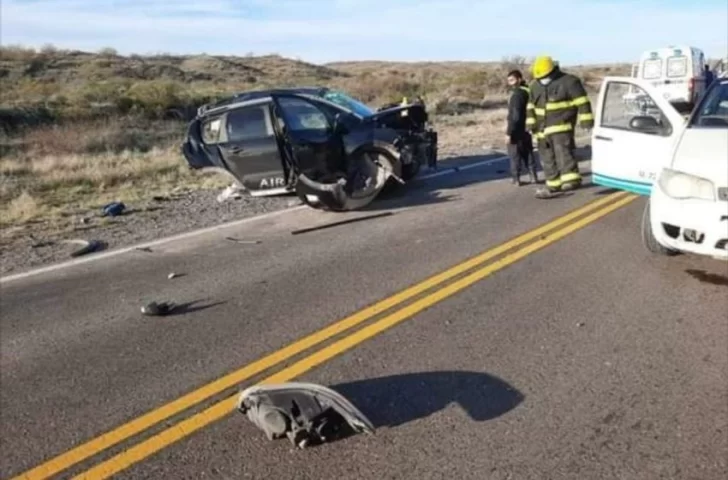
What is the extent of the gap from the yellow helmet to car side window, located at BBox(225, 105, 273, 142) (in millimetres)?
3597

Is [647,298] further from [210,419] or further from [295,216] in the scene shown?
[295,216]

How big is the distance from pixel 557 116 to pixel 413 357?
5.76m

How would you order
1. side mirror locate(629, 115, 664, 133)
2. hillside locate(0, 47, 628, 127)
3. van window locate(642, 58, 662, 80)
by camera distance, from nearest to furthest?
1. side mirror locate(629, 115, 664, 133)
2. van window locate(642, 58, 662, 80)
3. hillside locate(0, 47, 628, 127)

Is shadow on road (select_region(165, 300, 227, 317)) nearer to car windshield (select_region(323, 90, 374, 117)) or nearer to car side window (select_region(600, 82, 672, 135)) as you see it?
car side window (select_region(600, 82, 672, 135))

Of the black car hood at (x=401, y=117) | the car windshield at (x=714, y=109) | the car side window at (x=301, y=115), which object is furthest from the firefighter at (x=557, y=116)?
the car side window at (x=301, y=115)

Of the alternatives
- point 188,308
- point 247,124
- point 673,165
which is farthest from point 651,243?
point 247,124

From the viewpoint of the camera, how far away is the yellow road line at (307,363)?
342 cm

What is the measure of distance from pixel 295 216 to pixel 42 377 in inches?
202

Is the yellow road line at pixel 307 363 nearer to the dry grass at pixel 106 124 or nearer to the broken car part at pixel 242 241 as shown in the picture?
the broken car part at pixel 242 241

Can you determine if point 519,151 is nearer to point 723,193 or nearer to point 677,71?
point 723,193

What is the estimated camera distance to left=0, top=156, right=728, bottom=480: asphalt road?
10.8ft

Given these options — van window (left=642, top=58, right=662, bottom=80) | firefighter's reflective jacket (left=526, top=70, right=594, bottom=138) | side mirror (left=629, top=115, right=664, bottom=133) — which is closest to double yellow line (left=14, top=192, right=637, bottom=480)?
side mirror (left=629, top=115, right=664, bottom=133)

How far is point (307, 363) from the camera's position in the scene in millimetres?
4363

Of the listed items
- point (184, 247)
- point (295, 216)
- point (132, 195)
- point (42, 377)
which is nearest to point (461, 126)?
point (132, 195)
